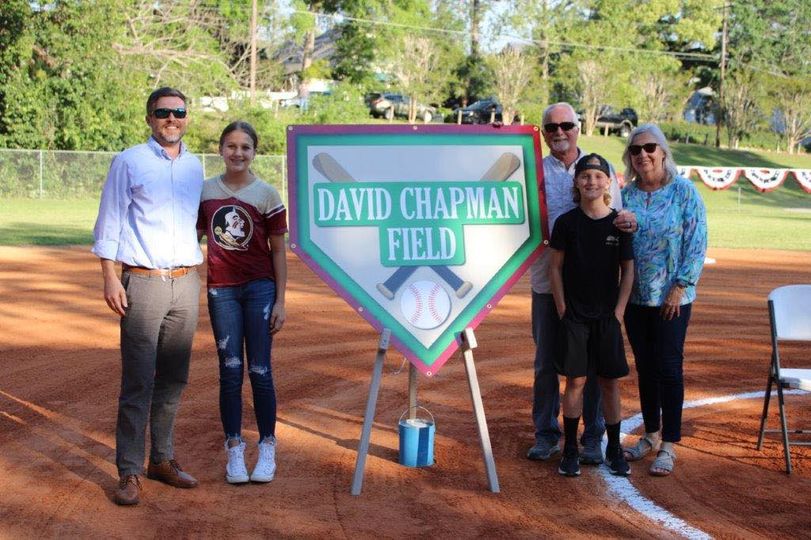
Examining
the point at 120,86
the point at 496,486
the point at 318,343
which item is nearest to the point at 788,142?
the point at 120,86

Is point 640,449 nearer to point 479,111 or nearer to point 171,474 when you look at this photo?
point 171,474

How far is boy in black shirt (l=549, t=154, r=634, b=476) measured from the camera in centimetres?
626

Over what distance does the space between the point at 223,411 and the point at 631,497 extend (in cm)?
238

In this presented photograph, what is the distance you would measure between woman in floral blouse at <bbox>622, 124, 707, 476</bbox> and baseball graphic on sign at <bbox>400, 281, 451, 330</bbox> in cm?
122

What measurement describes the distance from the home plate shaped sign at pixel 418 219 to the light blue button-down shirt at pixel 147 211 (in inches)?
25.9

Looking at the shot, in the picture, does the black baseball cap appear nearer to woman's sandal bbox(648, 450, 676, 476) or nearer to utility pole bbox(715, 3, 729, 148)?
woman's sandal bbox(648, 450, 676, 476)

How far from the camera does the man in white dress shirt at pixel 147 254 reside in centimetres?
569

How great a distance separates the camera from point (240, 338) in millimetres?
6078

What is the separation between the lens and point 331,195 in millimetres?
6238

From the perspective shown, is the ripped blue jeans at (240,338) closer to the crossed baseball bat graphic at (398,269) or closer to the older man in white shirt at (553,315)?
the crossed baseball bat graphic at (398,269)

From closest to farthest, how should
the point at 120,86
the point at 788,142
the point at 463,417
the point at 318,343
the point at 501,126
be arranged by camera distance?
the point at 501,126
the point at 463,417
the point at 318,343
the point at 120,86
the point at 788,142

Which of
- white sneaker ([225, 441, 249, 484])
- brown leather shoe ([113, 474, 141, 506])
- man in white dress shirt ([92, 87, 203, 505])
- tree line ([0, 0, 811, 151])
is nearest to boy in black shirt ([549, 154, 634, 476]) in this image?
white sneaker ([225, 441, 249, 484])

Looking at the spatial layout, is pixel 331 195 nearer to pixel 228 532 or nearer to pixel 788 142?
pixel 228 532

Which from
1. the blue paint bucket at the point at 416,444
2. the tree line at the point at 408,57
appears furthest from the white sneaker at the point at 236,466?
the tree line at the point at 408,57
